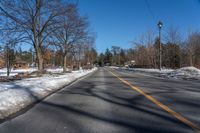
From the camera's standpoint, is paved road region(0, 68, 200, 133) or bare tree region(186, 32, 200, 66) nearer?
paved road region(0, 68, 200, 133)

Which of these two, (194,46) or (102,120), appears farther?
(194,46)

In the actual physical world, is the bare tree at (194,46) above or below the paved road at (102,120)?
above

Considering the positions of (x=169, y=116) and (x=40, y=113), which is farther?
(x=40, y=113)

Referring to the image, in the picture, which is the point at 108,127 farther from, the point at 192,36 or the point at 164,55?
the point at 164,55

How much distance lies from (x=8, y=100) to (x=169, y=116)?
573cm

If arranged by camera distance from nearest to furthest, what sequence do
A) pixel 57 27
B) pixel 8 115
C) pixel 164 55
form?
1. pixel 8 115
2. pixel 57 27
3. pixel 164 55

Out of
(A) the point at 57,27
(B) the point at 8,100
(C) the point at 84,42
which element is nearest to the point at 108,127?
(B) the point at 8,100

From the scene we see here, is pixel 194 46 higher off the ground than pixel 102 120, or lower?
higher

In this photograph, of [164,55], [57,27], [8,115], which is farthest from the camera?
[164,55]

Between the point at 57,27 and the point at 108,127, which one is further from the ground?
the point at 57,27

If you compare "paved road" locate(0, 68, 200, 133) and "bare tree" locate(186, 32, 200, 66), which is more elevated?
"bare tree" locate(186, 32, 200, 66)

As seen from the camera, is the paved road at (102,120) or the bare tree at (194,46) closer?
the paved road at (102,120)

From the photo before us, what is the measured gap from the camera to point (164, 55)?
7738cm

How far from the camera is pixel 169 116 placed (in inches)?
278
